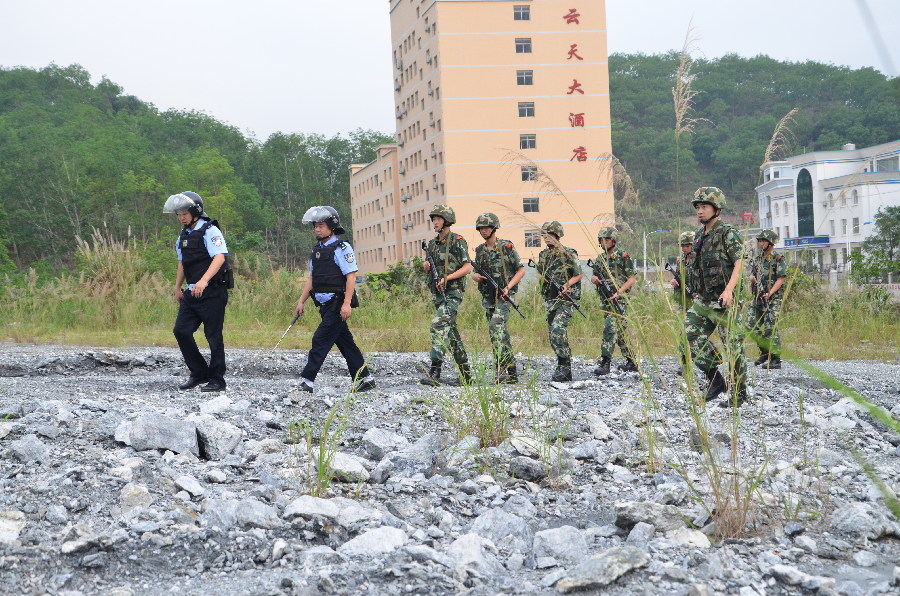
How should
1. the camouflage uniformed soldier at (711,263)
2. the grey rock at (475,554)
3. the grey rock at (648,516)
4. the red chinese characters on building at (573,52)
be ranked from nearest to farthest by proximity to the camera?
the grey rock at (475,554) → the grey rock at (648,516) → the camouflage uniformed soldier at (711,263) → the red chinese characters on building at (573,52)

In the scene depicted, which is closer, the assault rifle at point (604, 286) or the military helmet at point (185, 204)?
the military helmet at point (185, 204)

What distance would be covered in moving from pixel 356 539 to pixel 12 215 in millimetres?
64505

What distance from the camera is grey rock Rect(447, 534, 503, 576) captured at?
125 inches

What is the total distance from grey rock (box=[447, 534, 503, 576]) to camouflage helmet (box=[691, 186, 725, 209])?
12.7 feet

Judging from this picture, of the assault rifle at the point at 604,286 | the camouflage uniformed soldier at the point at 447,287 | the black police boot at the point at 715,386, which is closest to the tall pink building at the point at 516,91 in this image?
the assault rifle at the point at 604,286

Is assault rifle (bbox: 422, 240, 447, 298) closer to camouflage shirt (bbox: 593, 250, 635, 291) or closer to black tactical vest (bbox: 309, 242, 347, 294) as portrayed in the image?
black tactical vest (bbox: 309, 242, 347, 294)

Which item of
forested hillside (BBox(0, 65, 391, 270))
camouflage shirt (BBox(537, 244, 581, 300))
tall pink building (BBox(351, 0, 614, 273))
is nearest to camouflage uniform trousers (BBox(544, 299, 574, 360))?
camouflage shirt (BBox(537, 244, 581, 300))

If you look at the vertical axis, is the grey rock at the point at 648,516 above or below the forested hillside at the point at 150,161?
below

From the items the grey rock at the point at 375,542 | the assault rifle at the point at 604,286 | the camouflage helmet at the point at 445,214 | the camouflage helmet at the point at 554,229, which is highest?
the camouflage helmet at the point at 445,214

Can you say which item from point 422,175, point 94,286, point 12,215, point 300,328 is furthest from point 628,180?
point 12,215

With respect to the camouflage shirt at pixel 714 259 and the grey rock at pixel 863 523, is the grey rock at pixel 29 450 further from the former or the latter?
the camouflage shirt at pixel 714 259

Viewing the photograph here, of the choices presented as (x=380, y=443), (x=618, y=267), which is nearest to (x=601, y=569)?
(x=380, y=443)

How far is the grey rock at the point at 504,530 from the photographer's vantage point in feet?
11.4

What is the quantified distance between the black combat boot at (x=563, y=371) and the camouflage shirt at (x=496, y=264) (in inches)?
34.3
